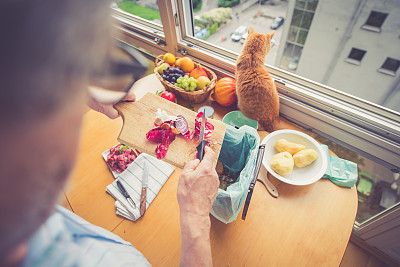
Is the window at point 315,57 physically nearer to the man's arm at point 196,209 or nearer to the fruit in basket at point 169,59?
the fruit in basket at point 169,59

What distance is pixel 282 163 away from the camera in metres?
0.88

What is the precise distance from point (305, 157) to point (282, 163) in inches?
4.8

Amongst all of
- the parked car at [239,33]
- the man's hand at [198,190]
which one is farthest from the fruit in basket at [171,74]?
the man's hand at [198,190]

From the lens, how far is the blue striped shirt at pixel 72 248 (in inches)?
12.2

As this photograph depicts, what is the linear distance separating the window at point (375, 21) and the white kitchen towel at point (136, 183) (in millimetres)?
1866

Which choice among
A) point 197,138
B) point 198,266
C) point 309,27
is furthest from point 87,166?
point 309,27

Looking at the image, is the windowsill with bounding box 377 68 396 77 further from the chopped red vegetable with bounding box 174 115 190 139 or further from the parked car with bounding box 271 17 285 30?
the chopped red vegetable with bounding box 174 115 190 139

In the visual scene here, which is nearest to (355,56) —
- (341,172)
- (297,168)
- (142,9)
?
(341,172)

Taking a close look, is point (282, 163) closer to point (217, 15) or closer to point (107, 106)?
point (107, 106)

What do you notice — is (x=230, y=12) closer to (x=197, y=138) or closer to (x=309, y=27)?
(x=309, y=27)

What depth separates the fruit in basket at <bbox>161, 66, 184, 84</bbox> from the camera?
3.87 ft

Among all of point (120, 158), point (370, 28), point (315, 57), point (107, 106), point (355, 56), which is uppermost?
point (107, 106)

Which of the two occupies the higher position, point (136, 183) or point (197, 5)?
point (197, 5)

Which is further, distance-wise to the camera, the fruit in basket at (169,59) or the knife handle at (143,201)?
the fruit in basket at (169,59)
